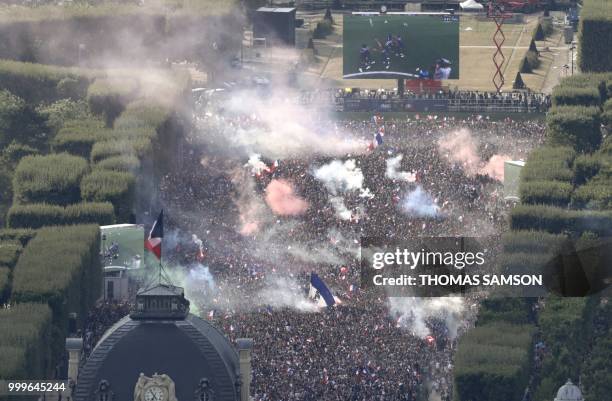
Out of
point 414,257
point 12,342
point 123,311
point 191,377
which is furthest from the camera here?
point 414,257

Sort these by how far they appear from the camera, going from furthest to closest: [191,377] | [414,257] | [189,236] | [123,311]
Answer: [189,236] < [414,257] < [123,311] < [191,377]

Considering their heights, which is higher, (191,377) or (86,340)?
(191,377)

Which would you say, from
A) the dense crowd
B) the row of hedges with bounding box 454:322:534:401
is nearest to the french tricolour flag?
the dense crowd

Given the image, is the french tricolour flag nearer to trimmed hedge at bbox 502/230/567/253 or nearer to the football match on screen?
the football match on screen

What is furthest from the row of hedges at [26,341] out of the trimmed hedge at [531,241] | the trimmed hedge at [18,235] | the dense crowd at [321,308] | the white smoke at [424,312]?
the trimmed hedge at [531,241]

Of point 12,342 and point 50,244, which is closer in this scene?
point 12,342

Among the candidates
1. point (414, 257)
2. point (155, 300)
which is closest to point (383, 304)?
point (414, 257)

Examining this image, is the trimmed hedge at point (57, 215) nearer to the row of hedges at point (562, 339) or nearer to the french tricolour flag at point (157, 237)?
the french tricolour flag at point (157, 237)

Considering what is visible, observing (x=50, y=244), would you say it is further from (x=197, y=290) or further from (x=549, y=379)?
(x=549, y=379)
